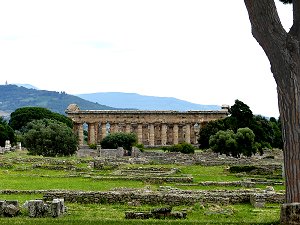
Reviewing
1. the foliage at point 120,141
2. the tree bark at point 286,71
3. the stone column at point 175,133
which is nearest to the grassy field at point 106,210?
the tree bark at point 286,71

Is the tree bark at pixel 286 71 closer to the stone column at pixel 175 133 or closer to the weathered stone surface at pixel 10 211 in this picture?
the weathered stone surface at pixel 10 211

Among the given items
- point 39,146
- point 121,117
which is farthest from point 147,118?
point 39,146

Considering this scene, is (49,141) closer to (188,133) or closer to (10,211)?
(10,211)

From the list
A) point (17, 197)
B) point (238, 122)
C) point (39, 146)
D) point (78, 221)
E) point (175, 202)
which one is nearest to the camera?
point (78, 221)

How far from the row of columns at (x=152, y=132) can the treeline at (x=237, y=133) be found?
23.0m

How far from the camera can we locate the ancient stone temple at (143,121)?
10425 centimetres

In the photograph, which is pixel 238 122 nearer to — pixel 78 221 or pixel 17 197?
pixel 17 197

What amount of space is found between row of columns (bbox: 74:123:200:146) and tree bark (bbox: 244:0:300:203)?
291 feet

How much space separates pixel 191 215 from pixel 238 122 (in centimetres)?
5391

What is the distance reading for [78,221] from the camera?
14.6 meters

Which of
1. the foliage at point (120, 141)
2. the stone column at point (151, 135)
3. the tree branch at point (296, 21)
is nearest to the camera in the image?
the tree branch at point (296, 21)

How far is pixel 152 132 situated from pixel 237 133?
155 ft

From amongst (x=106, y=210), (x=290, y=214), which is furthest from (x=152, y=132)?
(x=290, y=214)

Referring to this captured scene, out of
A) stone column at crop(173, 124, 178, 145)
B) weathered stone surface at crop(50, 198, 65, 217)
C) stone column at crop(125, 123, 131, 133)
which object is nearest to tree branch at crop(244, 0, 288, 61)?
weathered stone surface at crop(50, 198, 65, 217)
